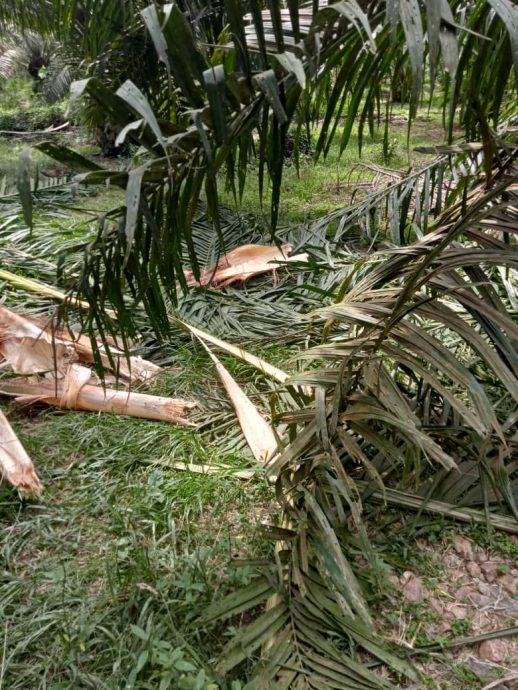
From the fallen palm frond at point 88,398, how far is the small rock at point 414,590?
3.02 ft

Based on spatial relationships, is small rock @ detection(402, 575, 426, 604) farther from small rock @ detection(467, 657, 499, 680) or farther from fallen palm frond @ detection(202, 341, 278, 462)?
fallen palm frond @ detection(202, 341, 278, 462)

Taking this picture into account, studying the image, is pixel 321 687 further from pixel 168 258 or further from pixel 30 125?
pixel 30 125

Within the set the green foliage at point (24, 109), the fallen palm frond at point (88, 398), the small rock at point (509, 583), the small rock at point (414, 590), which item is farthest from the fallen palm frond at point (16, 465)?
the green foliage at point (24, 109)

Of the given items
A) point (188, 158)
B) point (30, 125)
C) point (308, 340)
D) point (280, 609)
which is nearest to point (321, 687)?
point (280, 609)

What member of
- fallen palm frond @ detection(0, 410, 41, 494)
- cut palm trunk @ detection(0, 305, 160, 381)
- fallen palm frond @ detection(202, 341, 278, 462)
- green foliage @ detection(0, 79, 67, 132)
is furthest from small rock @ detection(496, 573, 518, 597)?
green foliage @ detection(0, 79, 67, 132)

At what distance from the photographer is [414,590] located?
4.91 ft

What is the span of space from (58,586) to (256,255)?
2179 millimetres

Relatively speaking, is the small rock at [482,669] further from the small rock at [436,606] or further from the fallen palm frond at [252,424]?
the fallen palm frond at [252,424]

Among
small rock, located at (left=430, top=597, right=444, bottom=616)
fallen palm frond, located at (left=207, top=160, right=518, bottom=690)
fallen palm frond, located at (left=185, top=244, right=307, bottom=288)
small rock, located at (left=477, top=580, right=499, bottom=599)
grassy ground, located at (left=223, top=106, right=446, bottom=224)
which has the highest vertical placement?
fallen palm frond, located at (left=207, top=160, right=518, bottom=690)

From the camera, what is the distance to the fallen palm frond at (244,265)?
3.16 m

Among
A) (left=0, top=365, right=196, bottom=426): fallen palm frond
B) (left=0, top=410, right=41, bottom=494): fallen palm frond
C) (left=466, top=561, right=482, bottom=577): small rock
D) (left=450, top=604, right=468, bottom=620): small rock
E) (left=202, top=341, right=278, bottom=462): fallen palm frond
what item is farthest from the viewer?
(left=0, top=365, right=196, bottom=426): fallen palm frond

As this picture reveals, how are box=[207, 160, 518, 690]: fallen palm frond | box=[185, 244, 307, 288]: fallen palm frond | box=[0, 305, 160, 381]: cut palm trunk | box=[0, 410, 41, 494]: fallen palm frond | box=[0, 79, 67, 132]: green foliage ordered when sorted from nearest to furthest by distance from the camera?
box=[207, 160, 518, 690]: fallen palm frond < box=[0, 410, 41, 494]: fallen palm frond < box=[0, 305, 160, 381]: cut palm trunk < box=[185, 244, 307, 288]: fallen palm frond < box=[0, 79, 67, 132]: green foliage

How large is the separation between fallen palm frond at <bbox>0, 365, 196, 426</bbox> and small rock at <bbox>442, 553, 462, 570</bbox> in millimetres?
943

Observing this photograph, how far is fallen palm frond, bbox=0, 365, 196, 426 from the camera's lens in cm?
217
